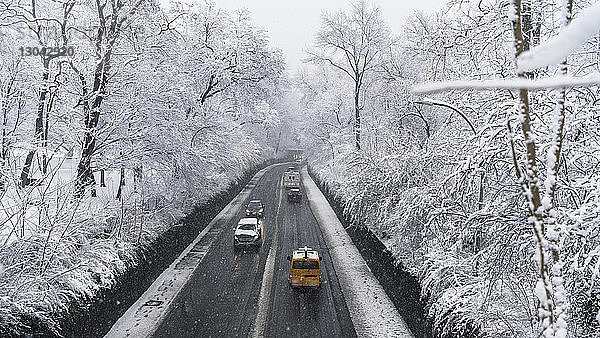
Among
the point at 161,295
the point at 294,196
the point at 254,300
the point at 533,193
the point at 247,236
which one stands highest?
the point at 533,193

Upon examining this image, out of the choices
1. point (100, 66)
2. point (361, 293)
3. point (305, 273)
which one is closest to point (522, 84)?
point (305, 273)

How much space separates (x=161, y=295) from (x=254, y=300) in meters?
3.67

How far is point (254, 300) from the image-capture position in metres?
17.2

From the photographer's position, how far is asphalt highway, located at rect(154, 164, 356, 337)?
48.0 feet

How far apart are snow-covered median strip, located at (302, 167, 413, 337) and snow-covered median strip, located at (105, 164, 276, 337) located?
6784 mm

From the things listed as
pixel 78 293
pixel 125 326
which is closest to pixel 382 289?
pixel 125 326

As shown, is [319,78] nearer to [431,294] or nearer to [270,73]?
[270,73]

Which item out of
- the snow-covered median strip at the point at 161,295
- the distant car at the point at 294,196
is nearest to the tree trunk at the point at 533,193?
the snow-covered median strip at the point at 161,295

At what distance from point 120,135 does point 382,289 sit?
13075 mm

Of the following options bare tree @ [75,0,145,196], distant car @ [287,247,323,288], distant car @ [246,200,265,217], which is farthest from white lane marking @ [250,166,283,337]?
bare tree @ [75,0,145,196]

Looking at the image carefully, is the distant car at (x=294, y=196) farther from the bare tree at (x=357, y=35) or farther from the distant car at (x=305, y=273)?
the distant car at (x=305, y=273)

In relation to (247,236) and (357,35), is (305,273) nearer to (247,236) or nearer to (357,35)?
(247,236)

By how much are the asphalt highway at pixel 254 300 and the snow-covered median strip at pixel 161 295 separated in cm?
32

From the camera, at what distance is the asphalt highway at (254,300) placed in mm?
14625
